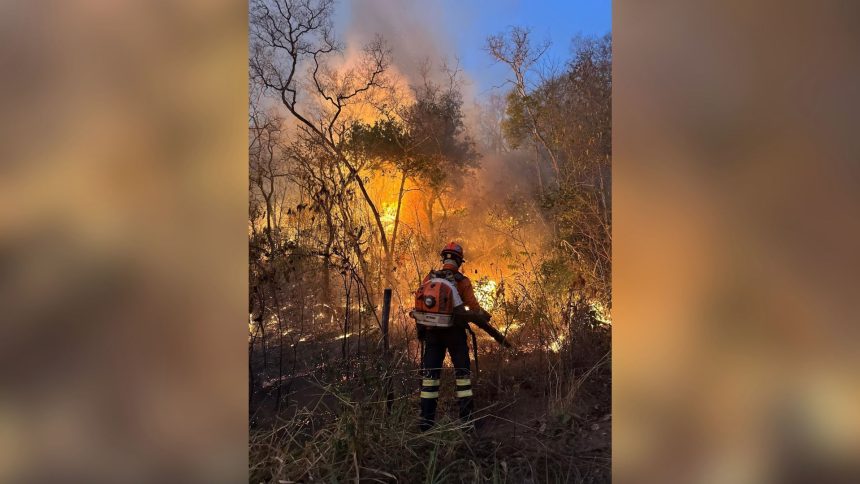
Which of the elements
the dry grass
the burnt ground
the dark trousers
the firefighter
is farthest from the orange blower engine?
the dry grass

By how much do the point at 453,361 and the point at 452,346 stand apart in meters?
0.13

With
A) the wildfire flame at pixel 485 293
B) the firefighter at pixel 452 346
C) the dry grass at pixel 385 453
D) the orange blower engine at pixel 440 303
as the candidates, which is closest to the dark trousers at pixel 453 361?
the firefighter at pixel 452 346

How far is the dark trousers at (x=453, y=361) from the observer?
4027 mm

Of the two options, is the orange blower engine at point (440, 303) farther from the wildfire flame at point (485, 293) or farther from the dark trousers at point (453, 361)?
the wildfire flame at point (485, 293)

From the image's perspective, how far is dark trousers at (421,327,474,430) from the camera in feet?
13.2

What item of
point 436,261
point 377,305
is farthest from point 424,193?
point 377,305

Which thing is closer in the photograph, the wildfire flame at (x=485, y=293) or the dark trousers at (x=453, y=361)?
the dark trousers at (x=453, y=361)

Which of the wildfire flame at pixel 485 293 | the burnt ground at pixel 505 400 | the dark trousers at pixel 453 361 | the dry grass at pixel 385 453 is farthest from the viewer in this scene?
the wildfire flame at pixel 485 293

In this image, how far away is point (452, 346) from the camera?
167 inches
